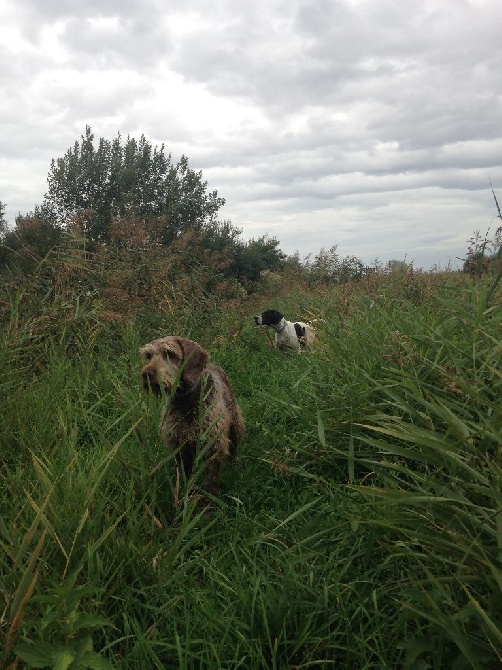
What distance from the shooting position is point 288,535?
2.59m

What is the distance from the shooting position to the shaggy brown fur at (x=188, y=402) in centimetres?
323

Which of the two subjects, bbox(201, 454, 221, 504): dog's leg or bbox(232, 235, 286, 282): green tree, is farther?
bbox(232, 235, 286, 282): green tree

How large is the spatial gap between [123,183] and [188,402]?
2446cm

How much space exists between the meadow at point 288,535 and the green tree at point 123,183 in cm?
2105

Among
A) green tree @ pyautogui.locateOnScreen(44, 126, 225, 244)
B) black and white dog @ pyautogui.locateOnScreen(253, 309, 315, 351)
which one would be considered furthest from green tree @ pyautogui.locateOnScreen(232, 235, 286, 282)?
black and white dog @ pyautogui.locateOnScreen(253, 309, 315, 351)

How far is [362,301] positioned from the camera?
5.13m

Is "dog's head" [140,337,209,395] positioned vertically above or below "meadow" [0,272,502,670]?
above

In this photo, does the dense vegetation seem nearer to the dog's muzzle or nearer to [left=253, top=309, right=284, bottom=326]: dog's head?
the dog's muzzle

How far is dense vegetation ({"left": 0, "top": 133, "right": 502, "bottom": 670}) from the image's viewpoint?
5.40ft

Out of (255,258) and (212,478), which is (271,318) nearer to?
(212,478)

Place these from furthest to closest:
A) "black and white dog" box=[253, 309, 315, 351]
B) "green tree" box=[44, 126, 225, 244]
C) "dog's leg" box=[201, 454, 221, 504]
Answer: "green tree" box=[44, 126, 225, 244] < "black and white dog" box=[253, 309, 315, 351] < "dog's leg" box=[201, 454, 221, 504]

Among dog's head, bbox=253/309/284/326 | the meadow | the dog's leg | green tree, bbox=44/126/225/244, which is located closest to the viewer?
the meadow

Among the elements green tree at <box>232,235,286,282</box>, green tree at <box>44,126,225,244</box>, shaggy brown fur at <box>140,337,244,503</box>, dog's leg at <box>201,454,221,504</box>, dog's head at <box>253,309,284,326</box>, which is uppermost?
green tree at <box>44,126,225,244</box>

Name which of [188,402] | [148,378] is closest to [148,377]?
[148,378]
